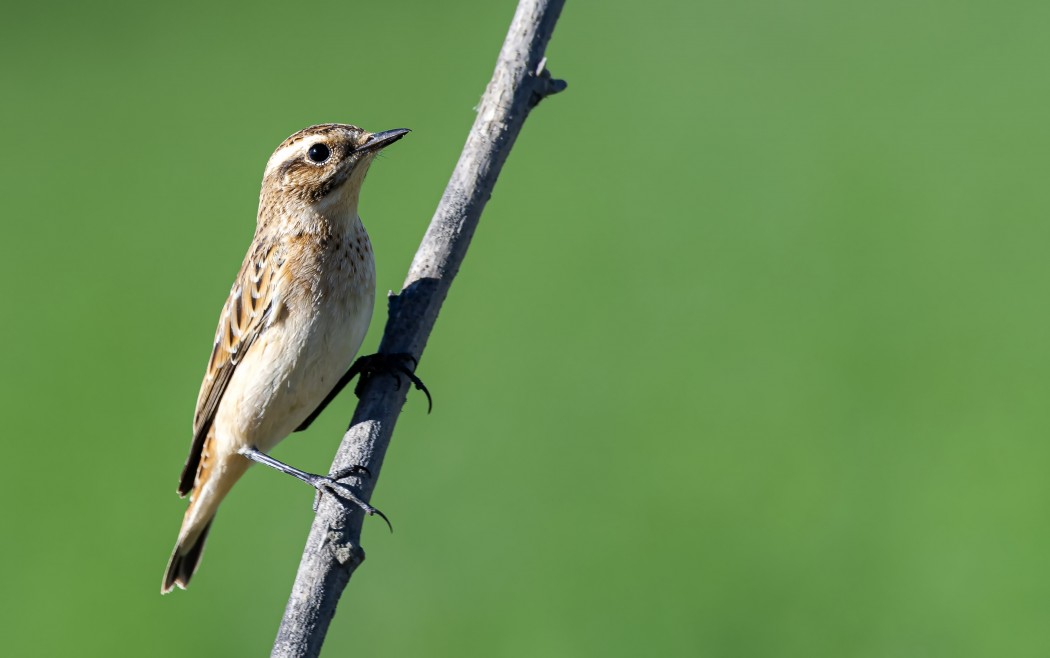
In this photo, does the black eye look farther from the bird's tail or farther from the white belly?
the bird's tail

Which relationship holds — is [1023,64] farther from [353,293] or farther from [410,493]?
[353,293]

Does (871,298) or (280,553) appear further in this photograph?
(871,298)

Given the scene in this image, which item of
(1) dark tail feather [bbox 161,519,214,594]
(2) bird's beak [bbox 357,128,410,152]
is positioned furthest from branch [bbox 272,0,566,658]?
(1) dark tail feather [bbox 161,519,214,594]

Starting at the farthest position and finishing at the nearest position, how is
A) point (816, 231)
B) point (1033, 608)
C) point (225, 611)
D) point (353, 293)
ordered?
point (816, 231), point (225, 611), point (1033, 608), point (353, 293)

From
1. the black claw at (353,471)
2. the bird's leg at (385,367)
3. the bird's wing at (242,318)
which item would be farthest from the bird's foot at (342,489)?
the bird's wing at (242,318)

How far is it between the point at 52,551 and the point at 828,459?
5.56m

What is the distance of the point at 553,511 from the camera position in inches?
338

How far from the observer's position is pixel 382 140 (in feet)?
17.3

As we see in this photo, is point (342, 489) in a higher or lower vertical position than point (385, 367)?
lower

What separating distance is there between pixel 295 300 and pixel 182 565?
179cm

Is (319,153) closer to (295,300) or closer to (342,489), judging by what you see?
(295,300)

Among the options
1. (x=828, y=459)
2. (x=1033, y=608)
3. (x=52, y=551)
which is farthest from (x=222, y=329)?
(x=1033, y=608)

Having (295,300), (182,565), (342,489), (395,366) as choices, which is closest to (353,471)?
(342,489)

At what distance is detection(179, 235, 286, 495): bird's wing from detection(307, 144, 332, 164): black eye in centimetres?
44
